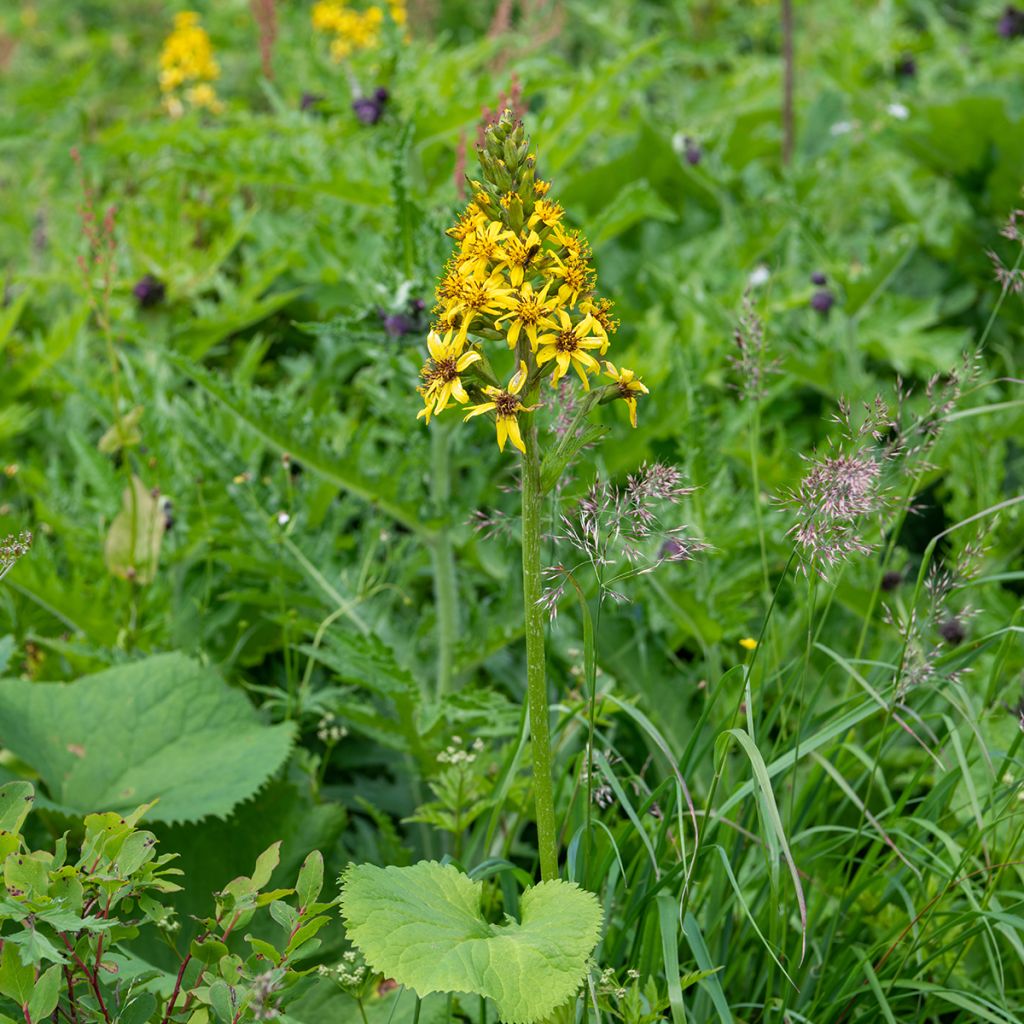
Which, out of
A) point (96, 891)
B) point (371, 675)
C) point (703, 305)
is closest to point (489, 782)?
point (371, 675)

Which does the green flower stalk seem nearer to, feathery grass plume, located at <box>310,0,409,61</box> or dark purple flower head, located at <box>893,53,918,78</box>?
dark purple flower head, located at <box>893,53,918,78</box>

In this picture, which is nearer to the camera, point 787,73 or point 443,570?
point 443,570

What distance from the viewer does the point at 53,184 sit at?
4.59 metres

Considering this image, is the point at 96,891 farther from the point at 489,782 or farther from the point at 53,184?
the point at 53,184


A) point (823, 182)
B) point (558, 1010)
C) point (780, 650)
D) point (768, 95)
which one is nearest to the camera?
point (558, 1010)

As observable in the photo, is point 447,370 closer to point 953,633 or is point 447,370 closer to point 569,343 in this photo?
point 569,343

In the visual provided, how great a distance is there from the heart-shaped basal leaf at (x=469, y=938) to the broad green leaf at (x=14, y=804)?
411mm

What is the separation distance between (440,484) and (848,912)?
1089 mm

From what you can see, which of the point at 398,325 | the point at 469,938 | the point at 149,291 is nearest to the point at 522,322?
the point at 469,938

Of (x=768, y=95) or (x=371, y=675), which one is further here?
(x=768, y=95)

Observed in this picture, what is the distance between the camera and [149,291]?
119 inches

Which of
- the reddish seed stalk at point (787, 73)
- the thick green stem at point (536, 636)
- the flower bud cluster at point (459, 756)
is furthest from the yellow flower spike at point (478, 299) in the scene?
the reddish seed stalk at point (787, 73)

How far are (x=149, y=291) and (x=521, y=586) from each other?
1.45 meters

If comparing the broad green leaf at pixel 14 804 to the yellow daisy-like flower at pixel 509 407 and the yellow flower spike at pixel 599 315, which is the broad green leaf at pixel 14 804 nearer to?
the yellow daisy-like flower at pixel 509 407
